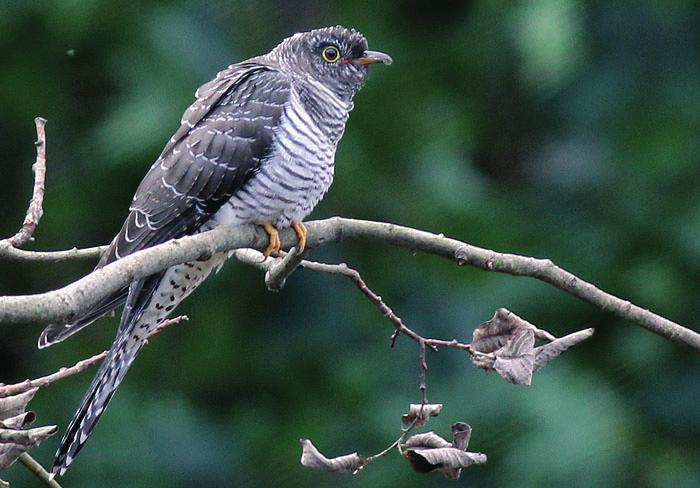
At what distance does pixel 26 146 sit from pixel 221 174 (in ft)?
7.77

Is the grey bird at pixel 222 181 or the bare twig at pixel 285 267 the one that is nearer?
the bare twig at pixel 285 267

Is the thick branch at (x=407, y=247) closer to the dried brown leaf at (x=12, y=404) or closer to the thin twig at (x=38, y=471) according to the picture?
the dried brown leaf at (x=12, y=404)

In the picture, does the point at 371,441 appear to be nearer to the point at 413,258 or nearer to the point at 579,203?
the point at 413,258

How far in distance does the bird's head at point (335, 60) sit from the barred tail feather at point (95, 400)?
0.88 meters

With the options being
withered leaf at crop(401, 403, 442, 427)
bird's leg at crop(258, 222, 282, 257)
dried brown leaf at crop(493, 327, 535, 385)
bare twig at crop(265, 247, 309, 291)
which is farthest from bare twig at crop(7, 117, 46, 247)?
dried brown leaf at crop(493, 327, 535, 385)

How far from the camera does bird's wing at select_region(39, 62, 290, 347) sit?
A: 10.0ft

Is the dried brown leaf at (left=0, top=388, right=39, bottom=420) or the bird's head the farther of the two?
the bird's head

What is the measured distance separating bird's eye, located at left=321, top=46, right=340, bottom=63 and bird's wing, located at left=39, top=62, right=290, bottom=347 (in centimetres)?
20

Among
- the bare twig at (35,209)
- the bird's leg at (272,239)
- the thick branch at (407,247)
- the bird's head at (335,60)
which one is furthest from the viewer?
the bird's head at (335,60)

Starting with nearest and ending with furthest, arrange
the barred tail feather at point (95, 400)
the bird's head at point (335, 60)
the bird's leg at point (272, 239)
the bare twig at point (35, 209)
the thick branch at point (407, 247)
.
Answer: the thick branch at point (407, 247) → the bare twig at point (35, 209) → the barred tail feather at point (95, 400) → the bird's leg at point (272, 239) → the bird's head at point (335, 60)

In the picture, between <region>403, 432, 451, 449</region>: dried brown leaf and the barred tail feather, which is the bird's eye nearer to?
the barred tail feather

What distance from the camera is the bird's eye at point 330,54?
11.3 feet

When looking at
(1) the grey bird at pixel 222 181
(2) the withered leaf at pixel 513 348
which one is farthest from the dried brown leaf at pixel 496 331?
(1) the grey bird at pixel 222 181

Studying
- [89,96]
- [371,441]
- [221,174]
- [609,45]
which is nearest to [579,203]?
[609,45]
